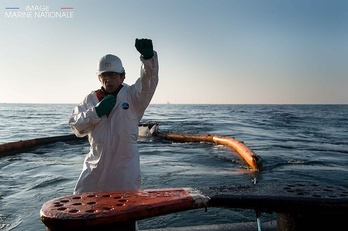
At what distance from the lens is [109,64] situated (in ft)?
9.43

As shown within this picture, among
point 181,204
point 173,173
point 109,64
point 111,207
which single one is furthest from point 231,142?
point 111,207

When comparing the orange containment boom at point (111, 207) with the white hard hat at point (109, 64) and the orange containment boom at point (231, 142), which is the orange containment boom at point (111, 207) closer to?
the white hard hat at point (109, 64)

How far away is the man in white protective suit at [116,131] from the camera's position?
2.88 meters

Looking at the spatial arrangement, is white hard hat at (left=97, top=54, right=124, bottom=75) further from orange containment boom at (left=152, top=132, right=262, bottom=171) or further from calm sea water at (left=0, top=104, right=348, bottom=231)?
orange containment boom at (left=152, top=132, right=262, bottom=171)

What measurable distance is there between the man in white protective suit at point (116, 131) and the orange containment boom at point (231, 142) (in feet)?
23.9

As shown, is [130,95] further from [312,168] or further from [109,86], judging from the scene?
[312,168]

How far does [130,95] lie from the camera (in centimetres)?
300

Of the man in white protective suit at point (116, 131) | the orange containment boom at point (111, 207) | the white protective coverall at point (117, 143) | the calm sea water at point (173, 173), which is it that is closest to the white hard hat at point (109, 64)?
the man in white protective suit at point (116, 131)

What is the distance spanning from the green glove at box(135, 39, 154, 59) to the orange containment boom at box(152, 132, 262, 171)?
298 inches

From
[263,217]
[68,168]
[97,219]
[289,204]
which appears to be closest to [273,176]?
[263,217]

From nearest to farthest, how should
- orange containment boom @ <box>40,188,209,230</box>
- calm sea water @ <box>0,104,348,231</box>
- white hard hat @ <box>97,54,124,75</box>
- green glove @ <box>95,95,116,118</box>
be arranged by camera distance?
orange containment boom @ <box>40,188,209,230</box>, green glove @ <box>95,95,116,118</box>, white hard hat @ <box>97,54,124,75</box>, calm sea water @ <box>0,104,348,231</box>

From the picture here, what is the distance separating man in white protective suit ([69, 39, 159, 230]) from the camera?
2.88 meters

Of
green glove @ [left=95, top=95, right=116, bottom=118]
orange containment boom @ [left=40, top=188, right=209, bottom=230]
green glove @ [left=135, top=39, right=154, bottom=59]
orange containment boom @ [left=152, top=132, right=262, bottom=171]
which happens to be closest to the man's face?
green glove @ [left=95, top=95, right=116, bottom=118]

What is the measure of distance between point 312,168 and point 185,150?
233 inches
